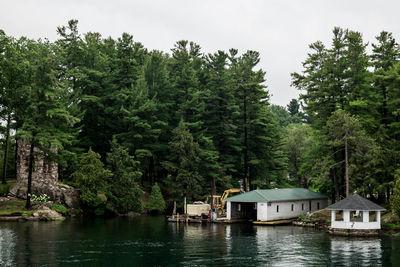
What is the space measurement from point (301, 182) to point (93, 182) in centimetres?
4648

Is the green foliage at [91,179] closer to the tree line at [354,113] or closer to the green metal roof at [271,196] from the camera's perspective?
the green metal roof at [271,196]

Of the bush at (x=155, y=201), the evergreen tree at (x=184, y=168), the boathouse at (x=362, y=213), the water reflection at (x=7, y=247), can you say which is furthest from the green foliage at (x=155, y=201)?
the boathouse at (x=362, y=213)

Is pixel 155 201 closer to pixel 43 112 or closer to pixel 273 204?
pixel 273 204

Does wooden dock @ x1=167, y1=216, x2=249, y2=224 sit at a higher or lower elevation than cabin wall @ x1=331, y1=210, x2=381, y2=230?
lower

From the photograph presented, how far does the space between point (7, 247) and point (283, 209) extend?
3190cm

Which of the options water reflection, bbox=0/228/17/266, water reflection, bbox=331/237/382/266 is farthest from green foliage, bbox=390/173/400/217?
water reflection, bbox=0/228/17/266

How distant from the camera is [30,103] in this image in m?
57.7

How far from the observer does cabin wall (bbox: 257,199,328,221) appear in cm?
5125

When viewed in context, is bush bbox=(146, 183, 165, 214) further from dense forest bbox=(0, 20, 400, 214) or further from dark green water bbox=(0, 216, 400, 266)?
dark green water bbox=(0, 216, 400, 266)

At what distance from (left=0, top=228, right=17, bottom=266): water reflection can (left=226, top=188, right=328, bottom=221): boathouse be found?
80.2 ft


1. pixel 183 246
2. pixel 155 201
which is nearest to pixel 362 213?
pixel 183 246

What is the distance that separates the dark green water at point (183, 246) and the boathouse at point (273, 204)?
11.2ft

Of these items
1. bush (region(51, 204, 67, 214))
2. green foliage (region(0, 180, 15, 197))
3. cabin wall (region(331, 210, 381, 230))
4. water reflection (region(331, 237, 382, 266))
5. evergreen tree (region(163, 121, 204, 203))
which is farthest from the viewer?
evergreen tree (region(163, 121, 204, 203))

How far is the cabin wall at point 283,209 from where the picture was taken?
5125 cm
